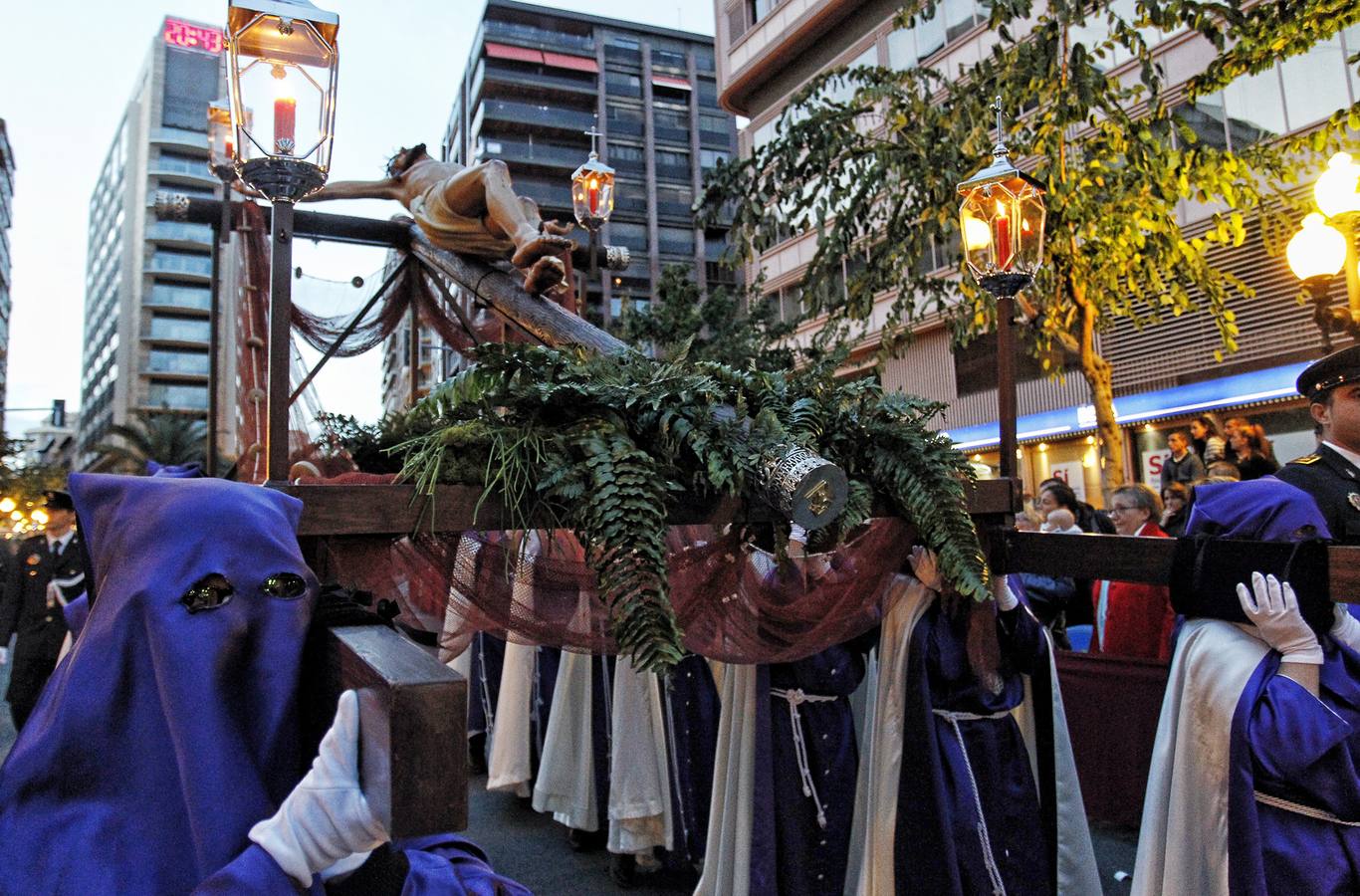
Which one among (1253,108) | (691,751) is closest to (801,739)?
(691,751)

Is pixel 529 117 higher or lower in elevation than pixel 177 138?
lower

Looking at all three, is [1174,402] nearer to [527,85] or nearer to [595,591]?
[595,591]

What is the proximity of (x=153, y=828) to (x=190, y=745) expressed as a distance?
0.15 m

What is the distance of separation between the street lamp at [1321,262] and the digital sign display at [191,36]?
8203 cm

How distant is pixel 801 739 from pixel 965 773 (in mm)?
665

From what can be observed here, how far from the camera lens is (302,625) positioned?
1311 millimetres

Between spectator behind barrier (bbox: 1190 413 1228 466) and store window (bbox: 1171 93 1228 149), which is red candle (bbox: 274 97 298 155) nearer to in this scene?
spectator behind barrier (bbox: 1190 413 1228 466)

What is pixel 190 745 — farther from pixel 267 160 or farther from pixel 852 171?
pixel 852 171

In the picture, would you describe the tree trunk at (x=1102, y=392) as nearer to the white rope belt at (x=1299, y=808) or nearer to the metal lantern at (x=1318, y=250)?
the metal lantern at (x=1318, y=250)

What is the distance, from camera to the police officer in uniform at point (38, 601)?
233 inches

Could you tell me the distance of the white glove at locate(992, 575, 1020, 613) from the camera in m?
3.32

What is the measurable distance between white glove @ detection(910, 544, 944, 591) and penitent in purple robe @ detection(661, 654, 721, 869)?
1.59 meters

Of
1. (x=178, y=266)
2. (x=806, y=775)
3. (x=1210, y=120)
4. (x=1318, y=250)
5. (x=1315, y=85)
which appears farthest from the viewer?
(x=178, y=266)

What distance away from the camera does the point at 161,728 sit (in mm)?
1228
